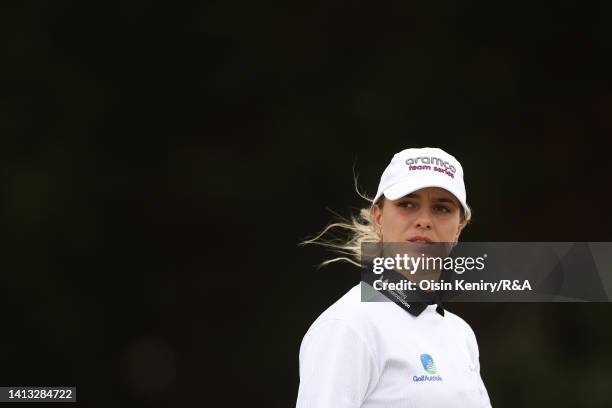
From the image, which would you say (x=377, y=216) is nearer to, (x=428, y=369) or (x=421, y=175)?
(x=421, y=175)

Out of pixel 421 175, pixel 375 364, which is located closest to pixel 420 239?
pixel 421 175

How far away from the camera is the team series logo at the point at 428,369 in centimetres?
235

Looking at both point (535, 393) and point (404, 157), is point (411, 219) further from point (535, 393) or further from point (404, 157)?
point (535, 393)

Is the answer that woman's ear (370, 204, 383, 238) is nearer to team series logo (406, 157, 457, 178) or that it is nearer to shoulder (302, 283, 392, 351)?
team series logo (406, 157, 457, 178)

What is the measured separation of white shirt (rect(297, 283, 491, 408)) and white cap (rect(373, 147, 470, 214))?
0.84 feet

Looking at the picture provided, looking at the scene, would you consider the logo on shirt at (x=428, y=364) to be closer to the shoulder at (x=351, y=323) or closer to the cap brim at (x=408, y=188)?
the shoulder at (x=351, y=323)

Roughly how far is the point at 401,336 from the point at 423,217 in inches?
12.5

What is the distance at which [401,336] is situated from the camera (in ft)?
7.86

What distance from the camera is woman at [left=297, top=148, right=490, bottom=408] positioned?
226 cm

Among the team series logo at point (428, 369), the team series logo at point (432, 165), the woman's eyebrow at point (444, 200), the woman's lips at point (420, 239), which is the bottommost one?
the team series logo at point (428, 369)

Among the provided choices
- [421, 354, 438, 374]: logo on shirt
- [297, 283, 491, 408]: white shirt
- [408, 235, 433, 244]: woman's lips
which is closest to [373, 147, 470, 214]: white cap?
[408, 235, 433, 244]: woman's lips

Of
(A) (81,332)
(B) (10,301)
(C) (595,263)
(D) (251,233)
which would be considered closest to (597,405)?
(C) (595,263)

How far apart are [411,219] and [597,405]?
368 centimetres

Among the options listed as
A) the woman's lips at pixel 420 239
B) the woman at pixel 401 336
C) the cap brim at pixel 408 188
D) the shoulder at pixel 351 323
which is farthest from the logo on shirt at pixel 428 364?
the cap brim at pixel 408 188
